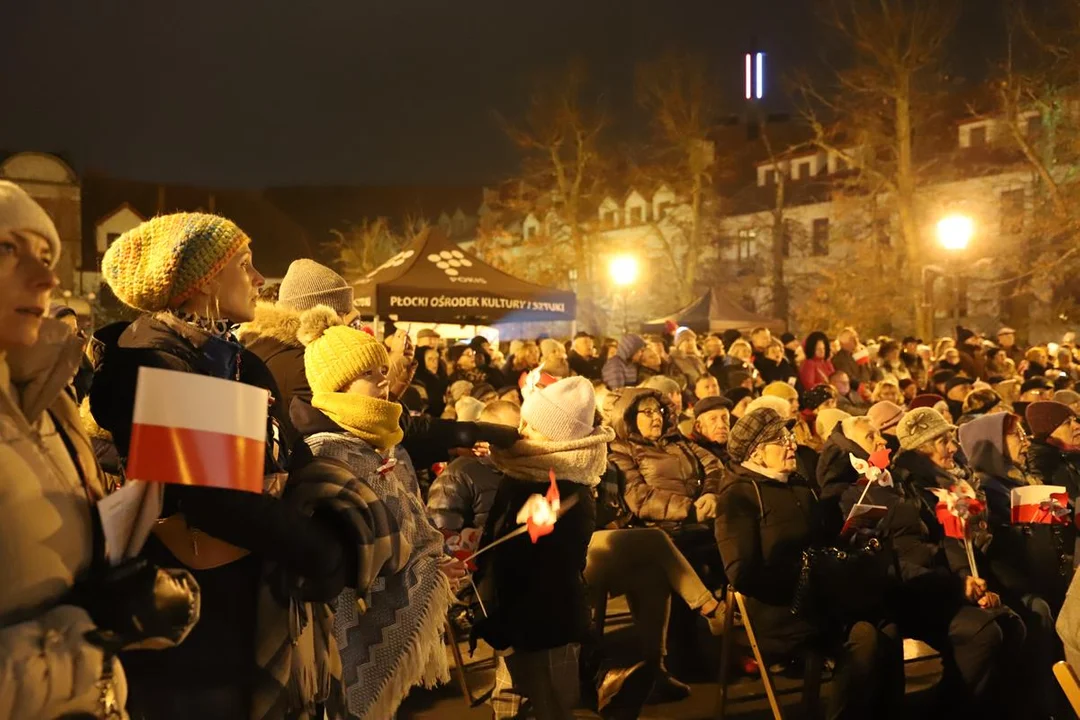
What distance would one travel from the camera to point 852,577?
5.62 meters

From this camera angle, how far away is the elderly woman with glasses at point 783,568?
5.60 m

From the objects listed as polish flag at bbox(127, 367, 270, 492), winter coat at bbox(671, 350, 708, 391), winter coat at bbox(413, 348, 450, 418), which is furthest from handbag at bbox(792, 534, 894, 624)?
winter coat at bbox(671, 350, 708, 391)

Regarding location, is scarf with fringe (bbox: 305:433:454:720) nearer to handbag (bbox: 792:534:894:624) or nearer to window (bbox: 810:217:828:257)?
handbag (bbox: 792:534:894:624)

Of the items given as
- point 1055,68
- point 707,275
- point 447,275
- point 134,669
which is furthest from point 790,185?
point 134,669

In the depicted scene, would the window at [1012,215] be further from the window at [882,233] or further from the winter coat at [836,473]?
the winter coat at [836,473]

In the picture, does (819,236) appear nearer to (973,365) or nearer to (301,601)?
(973,365)

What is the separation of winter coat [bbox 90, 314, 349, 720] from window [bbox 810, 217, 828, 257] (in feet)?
158

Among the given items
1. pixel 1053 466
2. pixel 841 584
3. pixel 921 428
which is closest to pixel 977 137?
pixel 1053 466

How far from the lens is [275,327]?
4.41m

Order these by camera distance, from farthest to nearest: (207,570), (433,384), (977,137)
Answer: (977,137) → (433,384) → (207,570)

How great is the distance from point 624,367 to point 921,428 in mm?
5422

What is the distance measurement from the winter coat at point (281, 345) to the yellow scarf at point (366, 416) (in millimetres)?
373

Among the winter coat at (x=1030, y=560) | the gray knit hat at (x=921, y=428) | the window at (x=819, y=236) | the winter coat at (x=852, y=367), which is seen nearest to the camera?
the winter coat at (x=1030, y=560)

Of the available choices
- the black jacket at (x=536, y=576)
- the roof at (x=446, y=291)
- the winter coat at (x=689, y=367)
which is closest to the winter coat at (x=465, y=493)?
the black jacket at (x=536, y=576)
